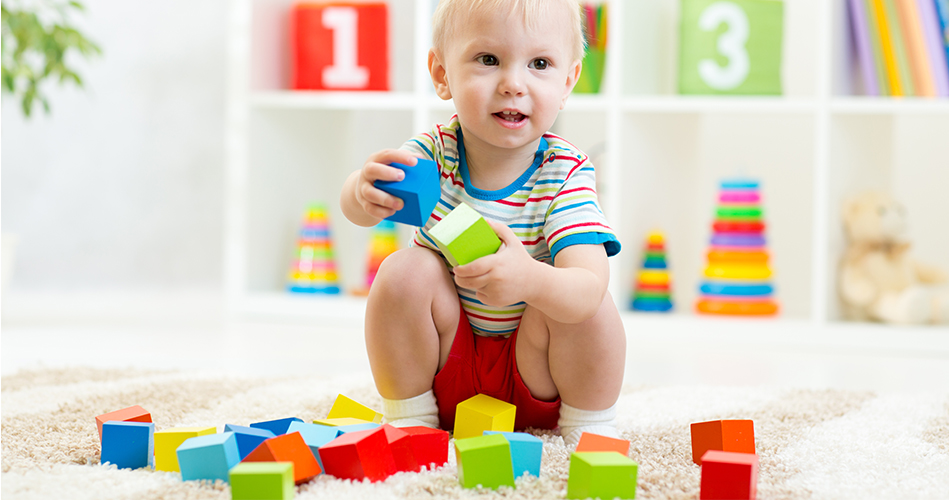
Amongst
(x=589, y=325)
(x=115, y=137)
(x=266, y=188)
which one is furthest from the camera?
(x=115, y=137)

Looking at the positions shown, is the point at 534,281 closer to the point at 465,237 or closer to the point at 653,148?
the point at 465,237

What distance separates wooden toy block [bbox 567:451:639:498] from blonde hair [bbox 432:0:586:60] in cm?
38

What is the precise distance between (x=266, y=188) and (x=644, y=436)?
147cm

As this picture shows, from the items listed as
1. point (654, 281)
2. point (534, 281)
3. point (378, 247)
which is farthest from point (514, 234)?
point (378, 247)

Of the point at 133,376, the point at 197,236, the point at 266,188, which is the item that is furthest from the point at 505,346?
the point at 197,236

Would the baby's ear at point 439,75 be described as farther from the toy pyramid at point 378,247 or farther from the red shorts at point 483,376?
the toy pyramid at point 378,247

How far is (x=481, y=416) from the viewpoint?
75cm

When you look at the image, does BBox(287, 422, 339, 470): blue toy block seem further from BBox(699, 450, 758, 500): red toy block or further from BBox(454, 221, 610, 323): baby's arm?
BBox(699, 450, 758, 500): red toy block

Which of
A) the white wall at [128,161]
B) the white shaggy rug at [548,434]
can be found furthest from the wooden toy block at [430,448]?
the white wall at [128,161]

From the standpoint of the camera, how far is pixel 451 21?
774 mm

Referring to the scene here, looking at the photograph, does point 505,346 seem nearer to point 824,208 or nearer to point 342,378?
point 342,378

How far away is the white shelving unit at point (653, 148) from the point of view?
175 cm

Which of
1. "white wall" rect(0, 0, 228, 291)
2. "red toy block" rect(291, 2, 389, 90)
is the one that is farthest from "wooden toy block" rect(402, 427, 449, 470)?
"white wall" rect(0, 0, 228, 291)

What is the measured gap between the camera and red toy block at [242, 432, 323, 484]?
0.62 meters
